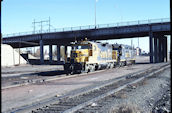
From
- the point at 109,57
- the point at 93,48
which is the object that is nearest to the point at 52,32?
the point at 109,57

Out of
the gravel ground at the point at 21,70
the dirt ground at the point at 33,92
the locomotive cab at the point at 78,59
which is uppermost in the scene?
the locomotive cab at the point at 78,59

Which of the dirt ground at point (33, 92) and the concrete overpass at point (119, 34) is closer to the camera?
the dirt ground at point (33, 92)

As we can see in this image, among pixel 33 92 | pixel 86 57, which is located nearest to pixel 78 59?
pixel 86 57

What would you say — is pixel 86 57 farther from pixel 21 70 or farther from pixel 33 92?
pixel 21 70

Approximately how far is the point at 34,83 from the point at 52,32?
4609 cm

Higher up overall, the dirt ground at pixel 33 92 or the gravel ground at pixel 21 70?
the dirt ground at pixel 33 92

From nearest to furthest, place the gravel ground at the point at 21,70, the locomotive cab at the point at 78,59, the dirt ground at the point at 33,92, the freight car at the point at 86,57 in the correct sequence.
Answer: the dirt ground at the point at 33,92, the locomotive cab at the point at 78,59, the freight car at the point at 86,57, the gravel ground at the point at 21,70

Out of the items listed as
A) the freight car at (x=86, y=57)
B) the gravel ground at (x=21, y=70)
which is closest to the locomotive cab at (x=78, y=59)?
the freight car at (x=86, y=57)

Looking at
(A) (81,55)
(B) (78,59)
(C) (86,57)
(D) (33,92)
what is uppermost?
(A) (81,55)

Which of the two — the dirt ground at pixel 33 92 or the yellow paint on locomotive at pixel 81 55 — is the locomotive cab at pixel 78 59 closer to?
the yellow paint on locomotive at pixel 81 55

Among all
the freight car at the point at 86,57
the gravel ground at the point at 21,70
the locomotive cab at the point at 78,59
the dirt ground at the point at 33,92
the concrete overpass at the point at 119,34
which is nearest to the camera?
the dirt ground at the point at 33,92

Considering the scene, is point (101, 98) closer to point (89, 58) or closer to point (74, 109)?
point (74, 109)

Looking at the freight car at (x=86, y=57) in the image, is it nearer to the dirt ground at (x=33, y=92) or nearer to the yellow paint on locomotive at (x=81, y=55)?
the yellow paint on locomotive at (x=81, y=55)

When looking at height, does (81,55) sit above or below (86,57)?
above
